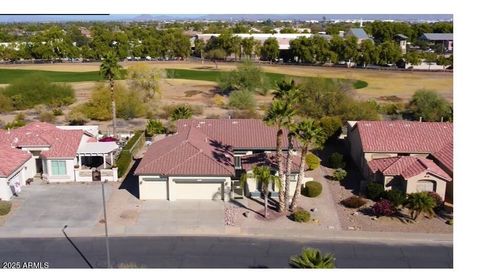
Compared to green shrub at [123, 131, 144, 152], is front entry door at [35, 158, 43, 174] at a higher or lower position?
lower

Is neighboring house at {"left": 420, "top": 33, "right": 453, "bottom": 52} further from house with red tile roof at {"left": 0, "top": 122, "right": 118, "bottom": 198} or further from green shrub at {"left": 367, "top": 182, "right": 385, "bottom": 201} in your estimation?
house with red tile roof at {"left": 0, "top": 122, "right": 118, "bottom": 198}

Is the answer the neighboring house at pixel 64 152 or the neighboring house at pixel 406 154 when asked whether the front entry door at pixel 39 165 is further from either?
the neighboring house at pixel 406 154

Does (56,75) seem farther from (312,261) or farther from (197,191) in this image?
(312,261)

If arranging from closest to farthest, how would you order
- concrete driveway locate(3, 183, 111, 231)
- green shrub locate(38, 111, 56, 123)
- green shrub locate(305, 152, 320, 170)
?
concrete driveway locate(3, 183, 111, 231) < green shrub locate(305, 152, 320, 170) < green shrub locate(38, 111, 56, 123)

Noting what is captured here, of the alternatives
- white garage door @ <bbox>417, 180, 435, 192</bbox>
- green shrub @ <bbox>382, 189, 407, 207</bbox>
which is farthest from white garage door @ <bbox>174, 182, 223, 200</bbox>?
white garage door @ <bbox>417, 180, 435, 192</bbox>

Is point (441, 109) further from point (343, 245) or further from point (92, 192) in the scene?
point (92, 192)

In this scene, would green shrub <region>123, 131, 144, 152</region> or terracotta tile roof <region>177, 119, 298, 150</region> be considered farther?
green shrub <region>123, 131, 144, 152</region>

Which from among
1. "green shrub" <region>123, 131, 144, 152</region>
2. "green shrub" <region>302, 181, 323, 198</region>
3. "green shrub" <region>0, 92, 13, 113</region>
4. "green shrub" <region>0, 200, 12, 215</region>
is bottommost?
"green shrub" <region>302, 181, 323, 198</region>

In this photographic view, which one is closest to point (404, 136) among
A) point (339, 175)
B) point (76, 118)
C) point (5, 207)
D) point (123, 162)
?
point (339, 175)
